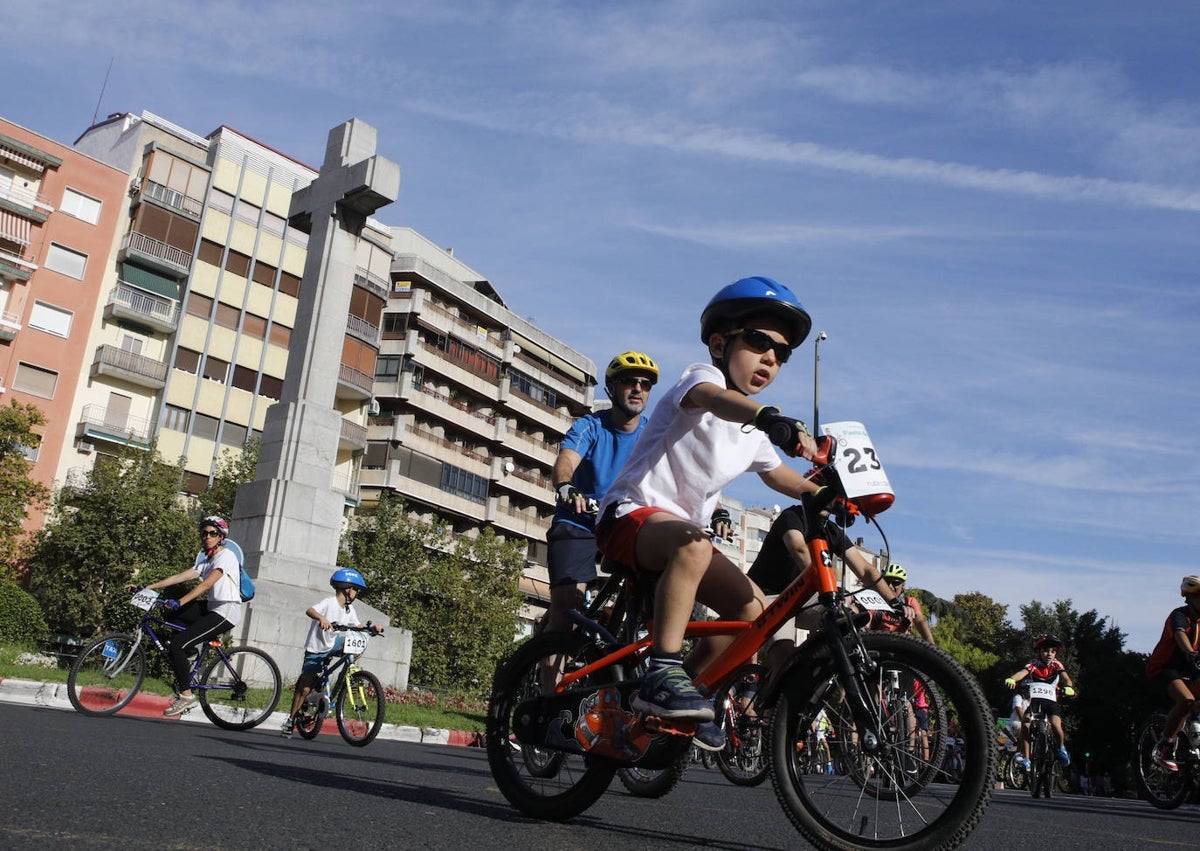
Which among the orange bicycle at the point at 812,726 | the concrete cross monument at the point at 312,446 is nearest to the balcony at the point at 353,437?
the concrete cross monument at the point at 312,446

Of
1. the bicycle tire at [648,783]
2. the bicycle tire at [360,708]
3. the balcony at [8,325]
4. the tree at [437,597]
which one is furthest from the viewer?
the tree at [437,597]

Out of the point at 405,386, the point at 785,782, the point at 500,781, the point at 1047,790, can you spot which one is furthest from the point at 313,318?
the point at 405,386

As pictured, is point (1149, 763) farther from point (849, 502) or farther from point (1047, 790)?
point (849, 502)

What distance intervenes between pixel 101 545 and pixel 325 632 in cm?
2984

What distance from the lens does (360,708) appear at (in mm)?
9281

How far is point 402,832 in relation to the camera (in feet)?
10.3

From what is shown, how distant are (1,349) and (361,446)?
1740 centimetres

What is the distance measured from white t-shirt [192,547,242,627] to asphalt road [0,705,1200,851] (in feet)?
9.80

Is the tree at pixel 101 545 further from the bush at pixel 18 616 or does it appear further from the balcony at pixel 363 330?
the balcony at pixel 363 330

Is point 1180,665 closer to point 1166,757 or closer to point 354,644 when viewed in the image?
point 1166,757

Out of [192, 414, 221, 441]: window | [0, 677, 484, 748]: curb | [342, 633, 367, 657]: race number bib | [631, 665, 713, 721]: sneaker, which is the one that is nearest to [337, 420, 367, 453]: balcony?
[192, 414, 221, 441]: window

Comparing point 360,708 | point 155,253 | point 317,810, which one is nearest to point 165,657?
point 360,708

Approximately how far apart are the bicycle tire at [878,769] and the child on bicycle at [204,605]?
Answer: 7.14m

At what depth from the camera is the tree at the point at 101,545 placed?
118 ft
